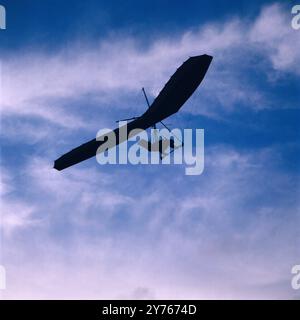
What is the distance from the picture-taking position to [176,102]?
3131 centimetres

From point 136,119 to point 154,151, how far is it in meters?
2.76

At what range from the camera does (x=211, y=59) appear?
1172 inches

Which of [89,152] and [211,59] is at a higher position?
[211,59]
